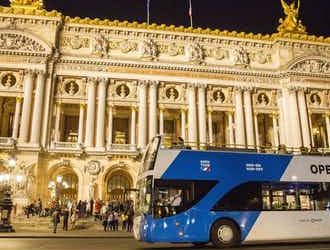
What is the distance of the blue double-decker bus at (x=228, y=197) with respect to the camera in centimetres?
1202

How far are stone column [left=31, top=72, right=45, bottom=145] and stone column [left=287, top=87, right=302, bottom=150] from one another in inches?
940

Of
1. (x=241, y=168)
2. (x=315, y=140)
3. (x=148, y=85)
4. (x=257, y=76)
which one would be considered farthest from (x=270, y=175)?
(x=315, y=140)

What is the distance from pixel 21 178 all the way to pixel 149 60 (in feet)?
51.7

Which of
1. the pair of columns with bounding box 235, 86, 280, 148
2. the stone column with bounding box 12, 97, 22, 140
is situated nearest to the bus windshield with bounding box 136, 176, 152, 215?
the stone column with bounding box 12, 97, 22, 140

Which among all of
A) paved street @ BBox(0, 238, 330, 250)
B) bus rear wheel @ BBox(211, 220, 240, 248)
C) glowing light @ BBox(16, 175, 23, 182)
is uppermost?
glowing light @ BBox(16, 175, 23, 182)

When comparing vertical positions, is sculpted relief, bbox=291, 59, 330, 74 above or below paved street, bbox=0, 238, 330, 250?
above

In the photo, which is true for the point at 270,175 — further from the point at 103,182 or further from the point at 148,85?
the point at 148,85

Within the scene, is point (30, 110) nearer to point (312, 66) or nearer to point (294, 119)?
point (294, 119)

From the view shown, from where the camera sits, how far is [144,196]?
12.5 metres

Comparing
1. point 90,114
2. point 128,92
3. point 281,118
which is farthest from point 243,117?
point 90,114

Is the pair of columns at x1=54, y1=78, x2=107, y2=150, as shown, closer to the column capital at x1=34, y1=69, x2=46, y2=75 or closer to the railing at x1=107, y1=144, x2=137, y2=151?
the railing at x1=107, y1=144, x2=137, y2=151

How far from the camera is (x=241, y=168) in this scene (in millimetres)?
12961

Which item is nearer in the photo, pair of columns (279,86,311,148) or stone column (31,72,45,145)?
stone column (31,72,45,145)

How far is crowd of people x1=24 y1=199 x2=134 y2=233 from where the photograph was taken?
2211 cm
